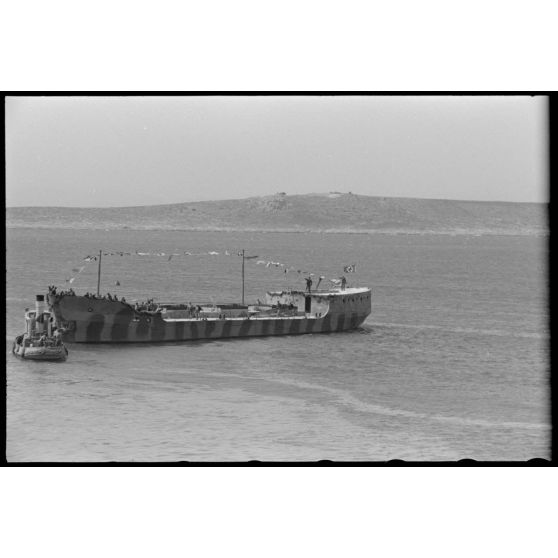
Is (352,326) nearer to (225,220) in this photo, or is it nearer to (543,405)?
(225,220)

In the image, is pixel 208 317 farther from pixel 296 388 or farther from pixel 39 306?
pixel 39 306

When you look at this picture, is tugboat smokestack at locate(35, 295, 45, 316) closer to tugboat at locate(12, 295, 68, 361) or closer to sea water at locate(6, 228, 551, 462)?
tugboat at locate(12, 295, 68, 361)

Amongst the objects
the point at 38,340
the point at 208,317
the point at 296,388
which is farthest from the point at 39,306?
the point at 208,317

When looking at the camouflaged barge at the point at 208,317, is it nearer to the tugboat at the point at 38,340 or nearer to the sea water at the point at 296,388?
the sea water at the point at 296,388

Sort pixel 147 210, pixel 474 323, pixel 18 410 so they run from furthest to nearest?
pixel 474 323 < pixel 147 210 < pixel 18 410

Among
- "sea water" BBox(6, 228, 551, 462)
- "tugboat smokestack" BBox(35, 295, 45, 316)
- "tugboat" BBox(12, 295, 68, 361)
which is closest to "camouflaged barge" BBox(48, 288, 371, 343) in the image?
"sea water" BBox(6, 228, 551, 462)

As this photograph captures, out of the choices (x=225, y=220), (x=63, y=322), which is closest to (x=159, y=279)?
(x=225, y=220)
